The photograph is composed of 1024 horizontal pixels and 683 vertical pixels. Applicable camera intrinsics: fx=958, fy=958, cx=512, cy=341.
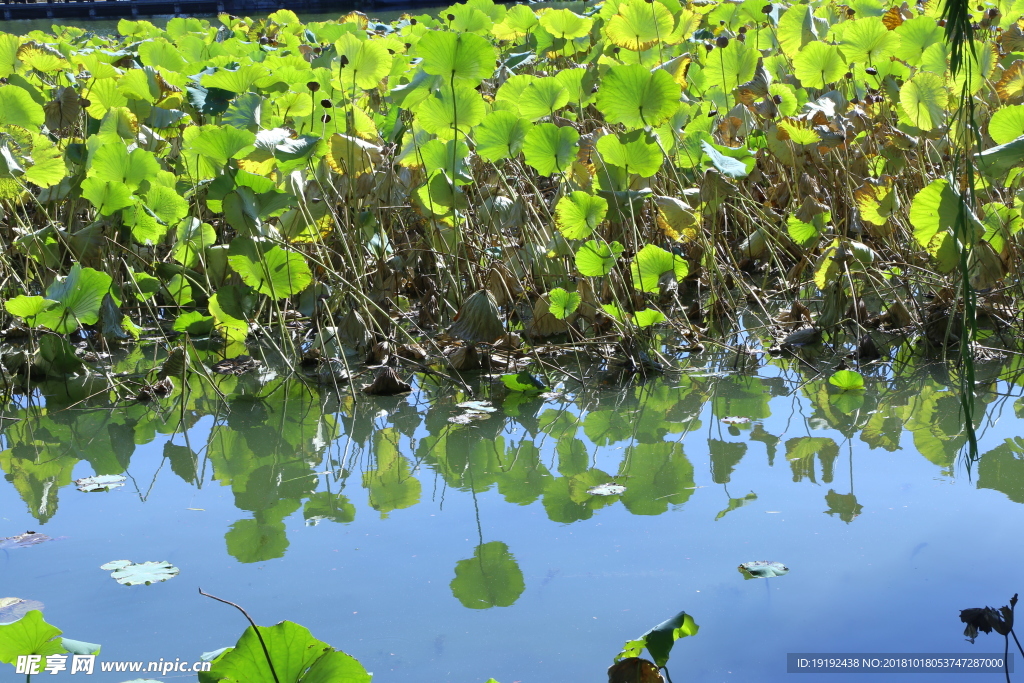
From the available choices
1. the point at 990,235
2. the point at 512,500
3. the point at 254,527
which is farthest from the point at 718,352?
the point at 254,527

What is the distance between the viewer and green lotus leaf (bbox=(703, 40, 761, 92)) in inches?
95.7

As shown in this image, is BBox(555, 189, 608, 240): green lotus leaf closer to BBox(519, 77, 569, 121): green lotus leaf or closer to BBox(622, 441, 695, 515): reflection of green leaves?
BBox(519, 77, 569, 121): green lotus leaf

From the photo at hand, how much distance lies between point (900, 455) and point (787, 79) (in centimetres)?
187

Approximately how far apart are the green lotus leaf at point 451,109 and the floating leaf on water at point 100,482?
2.95 feet

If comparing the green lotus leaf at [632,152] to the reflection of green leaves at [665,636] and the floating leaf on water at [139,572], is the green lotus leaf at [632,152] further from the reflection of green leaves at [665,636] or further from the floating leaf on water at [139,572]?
the reflection of green leaves at [665,636]

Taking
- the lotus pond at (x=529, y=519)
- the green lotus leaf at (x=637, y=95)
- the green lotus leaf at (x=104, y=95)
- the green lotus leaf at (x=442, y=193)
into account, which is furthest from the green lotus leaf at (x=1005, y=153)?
the green lotus leaf at (x=104, y=95)

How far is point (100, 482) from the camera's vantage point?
1.39 metres

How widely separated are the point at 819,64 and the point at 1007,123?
91cm

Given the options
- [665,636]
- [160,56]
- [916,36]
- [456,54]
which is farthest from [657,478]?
[160,56]

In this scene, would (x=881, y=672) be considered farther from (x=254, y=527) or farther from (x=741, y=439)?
(x=254, y=527)

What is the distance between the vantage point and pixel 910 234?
212 cm

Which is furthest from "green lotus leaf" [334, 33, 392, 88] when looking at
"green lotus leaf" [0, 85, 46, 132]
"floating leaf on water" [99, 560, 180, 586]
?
"floating leaf on water" [99, 560, 180, 586]

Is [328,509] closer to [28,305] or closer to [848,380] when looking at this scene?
[28,305]

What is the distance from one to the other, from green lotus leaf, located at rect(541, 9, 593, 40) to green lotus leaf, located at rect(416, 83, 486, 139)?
2.80 feet
